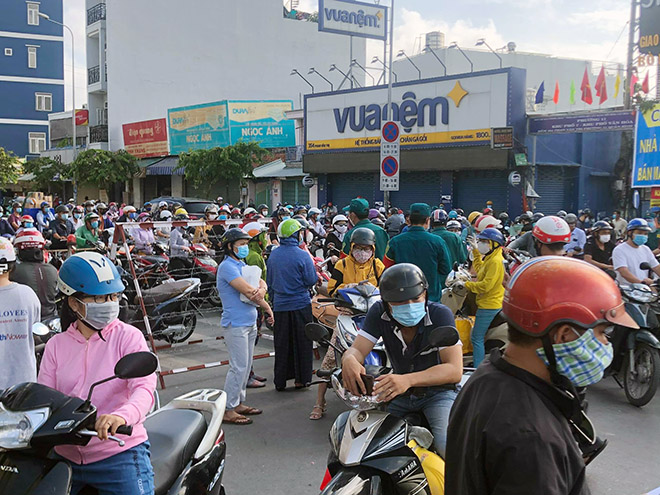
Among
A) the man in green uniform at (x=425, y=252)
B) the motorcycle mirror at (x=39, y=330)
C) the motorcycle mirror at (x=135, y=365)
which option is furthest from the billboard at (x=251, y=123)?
the motorcycle mirror at (x=135, y=365)

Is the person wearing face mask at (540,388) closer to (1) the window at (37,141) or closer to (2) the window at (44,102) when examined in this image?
(1) the window at (37,141)

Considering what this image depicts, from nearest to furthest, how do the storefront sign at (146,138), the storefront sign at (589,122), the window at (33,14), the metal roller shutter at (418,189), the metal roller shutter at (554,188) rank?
the storefront sign at (589,122) < the metal roller shutter at (554,188) < the metal roller shutter at (418,189) < the storefront sign at (146,138) < the window at (33,14)

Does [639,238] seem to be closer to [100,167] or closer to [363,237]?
[363,237]

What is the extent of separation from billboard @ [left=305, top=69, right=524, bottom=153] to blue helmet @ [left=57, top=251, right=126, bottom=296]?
1806 centimetres

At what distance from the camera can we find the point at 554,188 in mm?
23234

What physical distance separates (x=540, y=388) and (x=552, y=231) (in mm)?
5009

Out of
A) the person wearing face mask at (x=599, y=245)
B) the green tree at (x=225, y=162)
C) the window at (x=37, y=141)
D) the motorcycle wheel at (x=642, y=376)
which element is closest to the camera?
the motorcycle wheel at (x=642, y=376)

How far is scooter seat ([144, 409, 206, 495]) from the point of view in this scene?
312cm

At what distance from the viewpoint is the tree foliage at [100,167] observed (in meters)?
38.0

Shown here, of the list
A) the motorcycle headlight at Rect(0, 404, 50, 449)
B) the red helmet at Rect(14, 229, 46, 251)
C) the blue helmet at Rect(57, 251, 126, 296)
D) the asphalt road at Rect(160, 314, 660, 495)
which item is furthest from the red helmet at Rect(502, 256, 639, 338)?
the red helmet at Rect(14, 229, 46, 251)

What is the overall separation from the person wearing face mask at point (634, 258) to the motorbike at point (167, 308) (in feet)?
17.4

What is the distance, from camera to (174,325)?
28.4 ft

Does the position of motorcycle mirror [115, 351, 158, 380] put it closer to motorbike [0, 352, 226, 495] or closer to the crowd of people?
motorbike [0, 352, 226, 495]

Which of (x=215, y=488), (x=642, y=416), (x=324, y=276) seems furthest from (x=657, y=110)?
(x=215, y=488)
